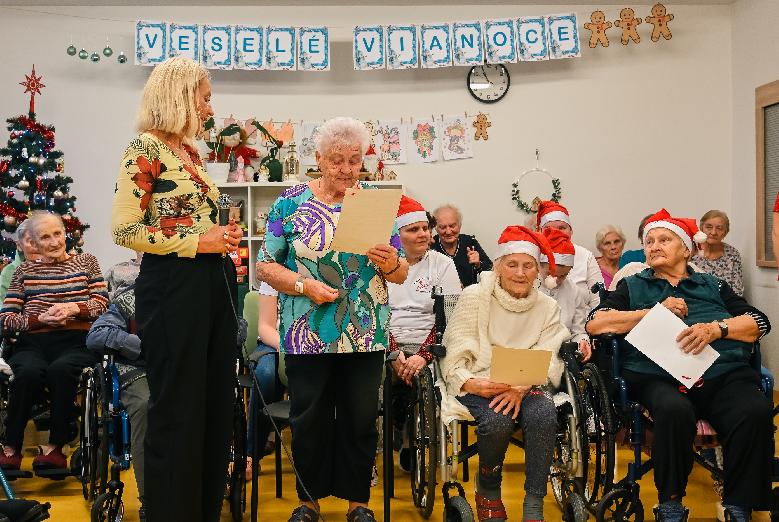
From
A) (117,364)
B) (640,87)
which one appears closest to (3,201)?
(117,364)

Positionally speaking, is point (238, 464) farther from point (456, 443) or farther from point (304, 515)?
point (456, 443)

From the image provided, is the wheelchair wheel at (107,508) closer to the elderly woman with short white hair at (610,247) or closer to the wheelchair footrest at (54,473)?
the wheelchair footrest at (54,473)

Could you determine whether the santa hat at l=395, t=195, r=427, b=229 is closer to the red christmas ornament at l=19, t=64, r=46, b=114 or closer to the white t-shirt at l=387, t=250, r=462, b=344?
the white t-shirt at l=387, t=250, r=462, b=344

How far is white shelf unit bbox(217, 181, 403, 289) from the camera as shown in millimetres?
6020

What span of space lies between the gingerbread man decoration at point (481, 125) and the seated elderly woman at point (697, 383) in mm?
3183

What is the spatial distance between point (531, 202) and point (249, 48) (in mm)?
2327

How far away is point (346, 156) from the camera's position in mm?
2701

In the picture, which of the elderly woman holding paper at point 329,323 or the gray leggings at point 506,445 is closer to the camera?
the elderly woman holding paper at point 329,323

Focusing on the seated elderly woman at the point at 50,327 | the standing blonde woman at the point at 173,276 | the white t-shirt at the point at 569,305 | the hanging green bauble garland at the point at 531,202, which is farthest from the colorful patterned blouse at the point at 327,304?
the hanging green bauble garland at the point at 531,202

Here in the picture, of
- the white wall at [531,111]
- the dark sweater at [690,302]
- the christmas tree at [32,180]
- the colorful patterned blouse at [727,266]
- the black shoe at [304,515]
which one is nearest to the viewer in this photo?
the black shoe at [304,515]

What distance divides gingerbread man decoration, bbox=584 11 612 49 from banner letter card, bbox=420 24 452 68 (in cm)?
104

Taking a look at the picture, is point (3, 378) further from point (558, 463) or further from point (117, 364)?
point (558, 463)

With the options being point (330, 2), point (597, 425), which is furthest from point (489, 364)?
point (330, 2)

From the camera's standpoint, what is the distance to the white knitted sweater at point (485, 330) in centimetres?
309
